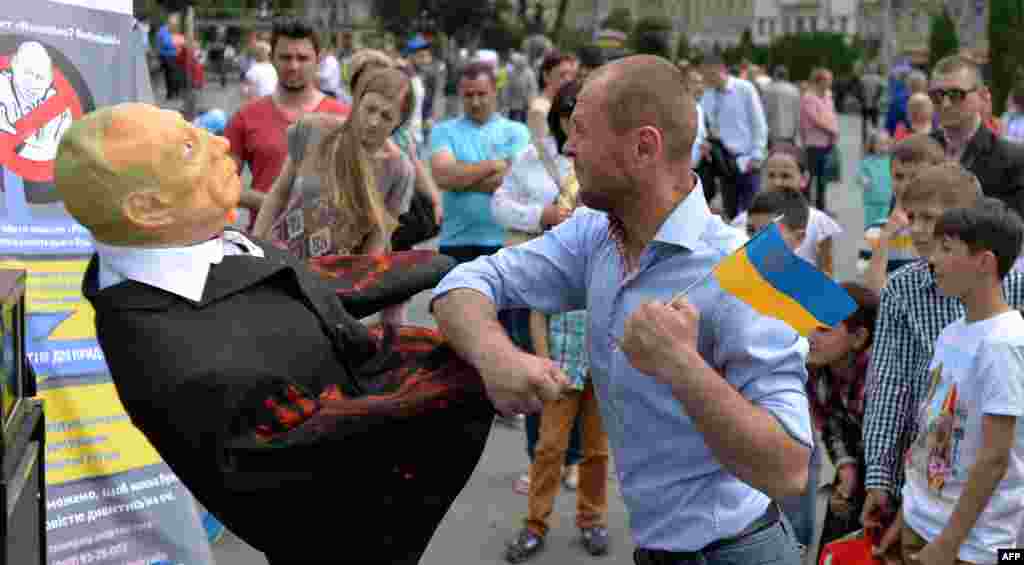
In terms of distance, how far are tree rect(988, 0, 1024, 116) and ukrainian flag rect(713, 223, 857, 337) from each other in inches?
749

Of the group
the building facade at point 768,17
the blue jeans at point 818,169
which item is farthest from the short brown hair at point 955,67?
the building facade at point 768,17

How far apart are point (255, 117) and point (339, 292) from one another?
156 inches

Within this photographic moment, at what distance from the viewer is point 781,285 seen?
2176 millimetres

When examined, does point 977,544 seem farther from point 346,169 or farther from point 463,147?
point 463,147

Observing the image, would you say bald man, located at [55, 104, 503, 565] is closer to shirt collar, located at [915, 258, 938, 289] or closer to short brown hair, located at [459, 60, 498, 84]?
shirt collar, located at [915, 258, 938, 289]

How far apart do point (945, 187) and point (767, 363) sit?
284 cm

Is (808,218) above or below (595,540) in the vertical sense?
above

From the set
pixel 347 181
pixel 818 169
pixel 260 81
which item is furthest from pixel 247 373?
pixel 818 169

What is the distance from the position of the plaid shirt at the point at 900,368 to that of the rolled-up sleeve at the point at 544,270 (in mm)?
1912

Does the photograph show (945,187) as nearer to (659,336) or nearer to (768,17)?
(659,336)

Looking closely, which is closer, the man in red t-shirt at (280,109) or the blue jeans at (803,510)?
the blue jeans at (803,510)

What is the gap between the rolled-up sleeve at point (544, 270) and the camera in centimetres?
264

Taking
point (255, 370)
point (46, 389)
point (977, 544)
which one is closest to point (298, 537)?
point (255, 370)

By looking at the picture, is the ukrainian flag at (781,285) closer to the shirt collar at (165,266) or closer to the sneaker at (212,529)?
the shirt collar at (165,266)
